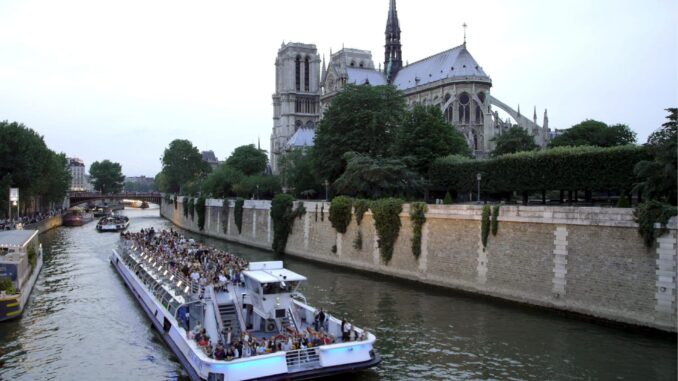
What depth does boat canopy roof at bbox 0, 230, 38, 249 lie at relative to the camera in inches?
1176

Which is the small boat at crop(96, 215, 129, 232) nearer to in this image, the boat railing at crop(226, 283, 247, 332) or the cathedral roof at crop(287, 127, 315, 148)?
the cathedral roof at crop(287, 127, 315, 148)

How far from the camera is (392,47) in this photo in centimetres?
10669

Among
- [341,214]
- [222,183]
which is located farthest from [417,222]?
[222,183]

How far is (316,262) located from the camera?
42.4 metres

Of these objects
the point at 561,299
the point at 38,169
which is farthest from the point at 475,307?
the point at 38,169

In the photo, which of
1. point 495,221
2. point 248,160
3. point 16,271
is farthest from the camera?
point 248,160

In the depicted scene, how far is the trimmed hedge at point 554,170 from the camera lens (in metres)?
30.0

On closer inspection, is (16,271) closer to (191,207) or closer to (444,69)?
(191,207)

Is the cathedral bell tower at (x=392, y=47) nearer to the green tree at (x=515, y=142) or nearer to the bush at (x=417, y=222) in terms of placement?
the green tree at (x=515, y=142)

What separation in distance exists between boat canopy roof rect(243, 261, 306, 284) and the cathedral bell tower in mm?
84674

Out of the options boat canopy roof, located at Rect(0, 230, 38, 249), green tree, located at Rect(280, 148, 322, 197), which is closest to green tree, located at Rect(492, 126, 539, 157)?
green tree, located at Rect(280, 148, 322, 197)

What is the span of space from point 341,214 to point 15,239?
19.2m

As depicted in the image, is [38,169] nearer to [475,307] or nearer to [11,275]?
[11,275]

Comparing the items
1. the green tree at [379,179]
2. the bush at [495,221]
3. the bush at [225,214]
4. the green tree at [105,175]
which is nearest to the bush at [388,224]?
the green tree at [379,179]
